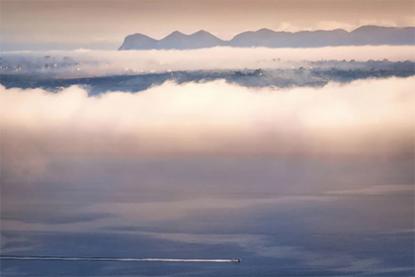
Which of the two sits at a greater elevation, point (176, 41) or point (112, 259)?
point (176, 41)

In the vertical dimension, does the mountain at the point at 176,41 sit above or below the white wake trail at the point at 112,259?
above

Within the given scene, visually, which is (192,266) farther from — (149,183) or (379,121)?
(379,121)

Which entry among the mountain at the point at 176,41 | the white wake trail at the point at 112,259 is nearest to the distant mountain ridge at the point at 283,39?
the mountain at the point at 176,41

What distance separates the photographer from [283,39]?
8.87ft

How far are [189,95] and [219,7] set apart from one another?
1.21ft

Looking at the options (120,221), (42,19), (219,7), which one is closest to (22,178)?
(120,221)

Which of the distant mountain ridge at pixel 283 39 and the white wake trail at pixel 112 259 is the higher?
the distant mountain ridge at pixel 283 39

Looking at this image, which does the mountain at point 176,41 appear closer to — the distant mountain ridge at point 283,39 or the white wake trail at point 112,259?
the distant mountain ridge at point 283,39

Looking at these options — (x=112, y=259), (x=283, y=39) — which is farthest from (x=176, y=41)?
(x=112, y=259)

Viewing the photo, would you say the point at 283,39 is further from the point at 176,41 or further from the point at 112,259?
the point at 112,259

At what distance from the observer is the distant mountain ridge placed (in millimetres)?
2697

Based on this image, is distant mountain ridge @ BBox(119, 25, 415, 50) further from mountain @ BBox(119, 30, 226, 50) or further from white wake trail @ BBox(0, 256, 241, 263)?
white wake trail @ BBox(0, 256, 241, 263)

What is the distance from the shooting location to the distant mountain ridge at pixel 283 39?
8.85ft

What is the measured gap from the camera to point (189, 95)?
2.71 meters
